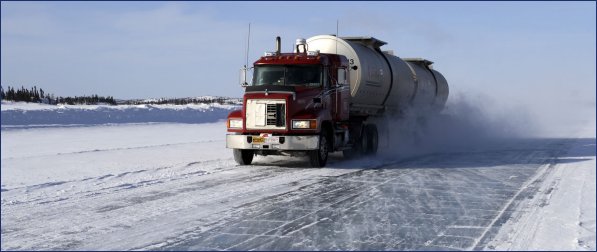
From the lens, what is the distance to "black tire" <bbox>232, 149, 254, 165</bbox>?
16.0 metres

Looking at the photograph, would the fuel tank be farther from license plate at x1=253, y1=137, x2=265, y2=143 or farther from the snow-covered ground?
license plate at x1=253, y1=137, x2=265, y2=143

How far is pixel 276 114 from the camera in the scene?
15.1 meters

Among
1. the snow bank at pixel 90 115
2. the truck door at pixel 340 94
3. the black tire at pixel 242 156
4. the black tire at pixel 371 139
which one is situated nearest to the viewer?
the black tire at pixel 242 156

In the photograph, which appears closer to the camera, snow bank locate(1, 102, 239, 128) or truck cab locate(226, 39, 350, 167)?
truck cab locate(226, 39, 350, 167)

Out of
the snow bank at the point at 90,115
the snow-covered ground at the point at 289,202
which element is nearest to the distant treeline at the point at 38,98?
the snow bank at the point at 90,115

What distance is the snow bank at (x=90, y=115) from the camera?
28.3m

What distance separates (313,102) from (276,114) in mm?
1041

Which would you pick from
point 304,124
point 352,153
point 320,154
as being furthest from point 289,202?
point 352,153

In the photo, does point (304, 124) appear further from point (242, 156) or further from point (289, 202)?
point (289, 202)

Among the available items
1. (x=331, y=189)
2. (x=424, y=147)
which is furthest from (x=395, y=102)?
(x=331, y=189)

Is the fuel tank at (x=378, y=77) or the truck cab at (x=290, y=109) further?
the fuel tank at (x=378, y=77)

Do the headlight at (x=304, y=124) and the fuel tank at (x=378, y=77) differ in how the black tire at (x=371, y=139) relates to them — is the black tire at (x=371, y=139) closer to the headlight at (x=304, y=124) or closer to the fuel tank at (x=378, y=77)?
the fuel tank at (x=378, y=77)

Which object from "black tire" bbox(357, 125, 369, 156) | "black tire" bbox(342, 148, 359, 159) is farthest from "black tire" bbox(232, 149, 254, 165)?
"black tire" bbox(357, 125, 369, 156)

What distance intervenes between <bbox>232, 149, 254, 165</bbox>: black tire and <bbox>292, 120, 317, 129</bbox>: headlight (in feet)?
5.43
